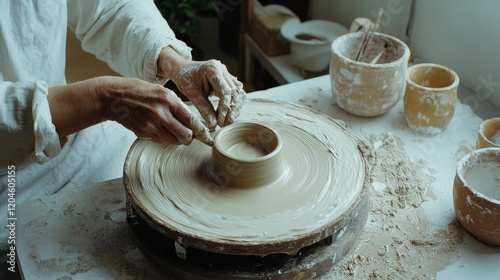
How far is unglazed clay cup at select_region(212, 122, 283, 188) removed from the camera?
1.39m

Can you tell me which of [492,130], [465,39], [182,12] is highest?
[465,39]

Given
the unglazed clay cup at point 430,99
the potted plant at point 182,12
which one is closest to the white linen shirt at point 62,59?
the unglazed clay cup at point 430,99

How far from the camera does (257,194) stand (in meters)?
1.40

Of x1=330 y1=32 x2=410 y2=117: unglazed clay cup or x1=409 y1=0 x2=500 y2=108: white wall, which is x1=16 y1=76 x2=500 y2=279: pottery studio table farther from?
x1=409 y1=0 x2=500 y2=108: white wall

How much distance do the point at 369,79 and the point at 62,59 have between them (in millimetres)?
1069

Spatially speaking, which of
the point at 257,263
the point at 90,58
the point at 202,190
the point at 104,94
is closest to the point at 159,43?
the point at 104,94

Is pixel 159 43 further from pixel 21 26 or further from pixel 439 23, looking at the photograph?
pixel 439 23

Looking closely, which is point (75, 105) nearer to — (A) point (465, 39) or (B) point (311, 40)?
(A) point (465, 39)

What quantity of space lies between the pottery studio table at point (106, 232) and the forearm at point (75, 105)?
270 mm

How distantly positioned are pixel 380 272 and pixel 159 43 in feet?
3.20

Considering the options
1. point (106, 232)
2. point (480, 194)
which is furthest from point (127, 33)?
point (480, 194)

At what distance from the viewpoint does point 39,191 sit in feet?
5.59

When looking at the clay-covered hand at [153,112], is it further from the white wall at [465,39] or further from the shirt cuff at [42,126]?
the white wall at [465,39]

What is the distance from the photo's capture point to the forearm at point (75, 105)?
1.37 meters
